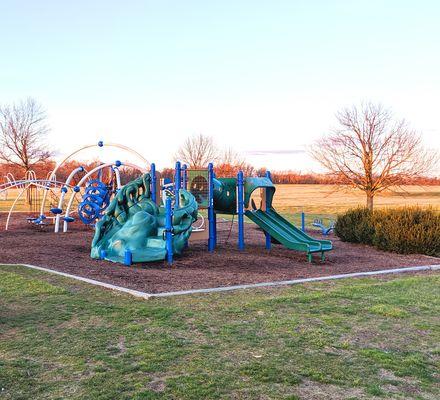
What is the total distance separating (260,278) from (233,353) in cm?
412

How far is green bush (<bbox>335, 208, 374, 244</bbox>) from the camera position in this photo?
14.3 m

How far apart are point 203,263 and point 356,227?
5.90 metres

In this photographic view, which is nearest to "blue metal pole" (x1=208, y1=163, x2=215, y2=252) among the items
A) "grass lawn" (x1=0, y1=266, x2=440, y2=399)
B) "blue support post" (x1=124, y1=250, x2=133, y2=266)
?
"blue support post" (x1=124, y1=250, x2=133, y2=266)

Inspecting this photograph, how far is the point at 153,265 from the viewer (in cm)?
1052

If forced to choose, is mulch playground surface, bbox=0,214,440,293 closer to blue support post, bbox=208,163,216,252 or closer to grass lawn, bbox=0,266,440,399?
blue support post, bbox=208,163,216,252

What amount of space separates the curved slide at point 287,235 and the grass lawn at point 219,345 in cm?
344

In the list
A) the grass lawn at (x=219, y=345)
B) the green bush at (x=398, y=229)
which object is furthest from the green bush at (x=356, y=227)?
the grass lawn at (x=219, y=345)

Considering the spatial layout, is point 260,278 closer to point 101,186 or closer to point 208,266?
point 208,266

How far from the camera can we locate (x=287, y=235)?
1179 cm

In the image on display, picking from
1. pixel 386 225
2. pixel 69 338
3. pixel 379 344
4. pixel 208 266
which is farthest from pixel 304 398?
pixel 386 225

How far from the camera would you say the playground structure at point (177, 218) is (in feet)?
35.9

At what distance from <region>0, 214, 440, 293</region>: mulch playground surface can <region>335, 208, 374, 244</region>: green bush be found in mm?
344

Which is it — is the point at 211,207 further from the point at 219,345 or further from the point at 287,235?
the point at 219,345

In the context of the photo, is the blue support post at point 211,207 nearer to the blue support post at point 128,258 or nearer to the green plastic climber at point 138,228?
the green plastic climber at point 138,228
